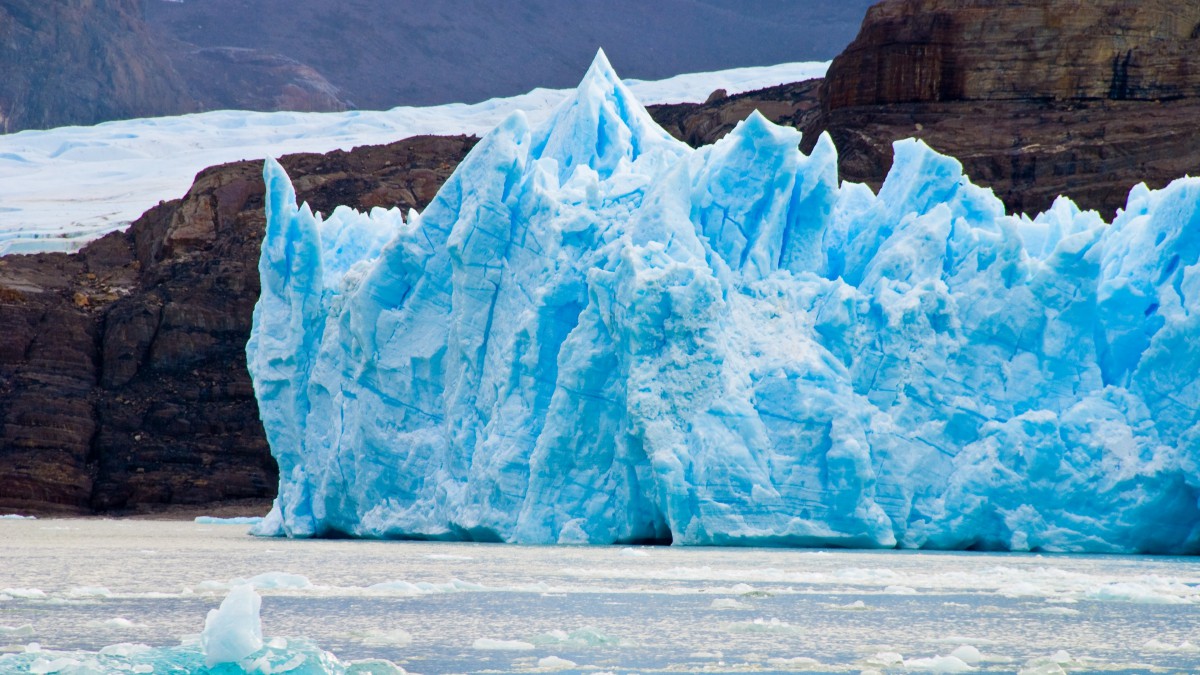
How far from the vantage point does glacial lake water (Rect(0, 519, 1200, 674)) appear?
877cm

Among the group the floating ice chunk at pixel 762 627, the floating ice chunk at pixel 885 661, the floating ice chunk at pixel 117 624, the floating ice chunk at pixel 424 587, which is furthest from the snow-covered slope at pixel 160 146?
the floating ice chunk at pixel 885 661

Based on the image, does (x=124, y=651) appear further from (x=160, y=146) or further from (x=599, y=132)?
(x=160, y=146)

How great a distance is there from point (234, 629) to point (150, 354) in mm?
30555

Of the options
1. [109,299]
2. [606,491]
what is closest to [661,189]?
[606,491]

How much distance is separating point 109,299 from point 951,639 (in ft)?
108

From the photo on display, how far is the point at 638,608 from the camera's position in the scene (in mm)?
11156

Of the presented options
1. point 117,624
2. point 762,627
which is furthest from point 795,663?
point 117,624

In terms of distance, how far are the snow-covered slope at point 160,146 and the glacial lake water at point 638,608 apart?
32007 millimetres

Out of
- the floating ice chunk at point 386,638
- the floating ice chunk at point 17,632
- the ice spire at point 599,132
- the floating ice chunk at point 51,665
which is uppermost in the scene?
the ice spire at point 599,132

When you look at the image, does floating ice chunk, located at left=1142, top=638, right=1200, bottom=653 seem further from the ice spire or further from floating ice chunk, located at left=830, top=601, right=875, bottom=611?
the ice spire

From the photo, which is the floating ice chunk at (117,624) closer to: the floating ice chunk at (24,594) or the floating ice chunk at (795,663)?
the floating ice chunk at (24,594)

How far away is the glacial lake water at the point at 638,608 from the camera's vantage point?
877 centimetres

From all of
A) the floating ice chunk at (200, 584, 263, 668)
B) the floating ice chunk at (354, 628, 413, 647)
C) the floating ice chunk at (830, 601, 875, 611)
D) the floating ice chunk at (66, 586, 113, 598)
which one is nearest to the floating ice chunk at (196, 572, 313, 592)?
the floating ice chunk at (66, 586, 113, 598)

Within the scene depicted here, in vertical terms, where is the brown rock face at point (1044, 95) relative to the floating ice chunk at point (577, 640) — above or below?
above
